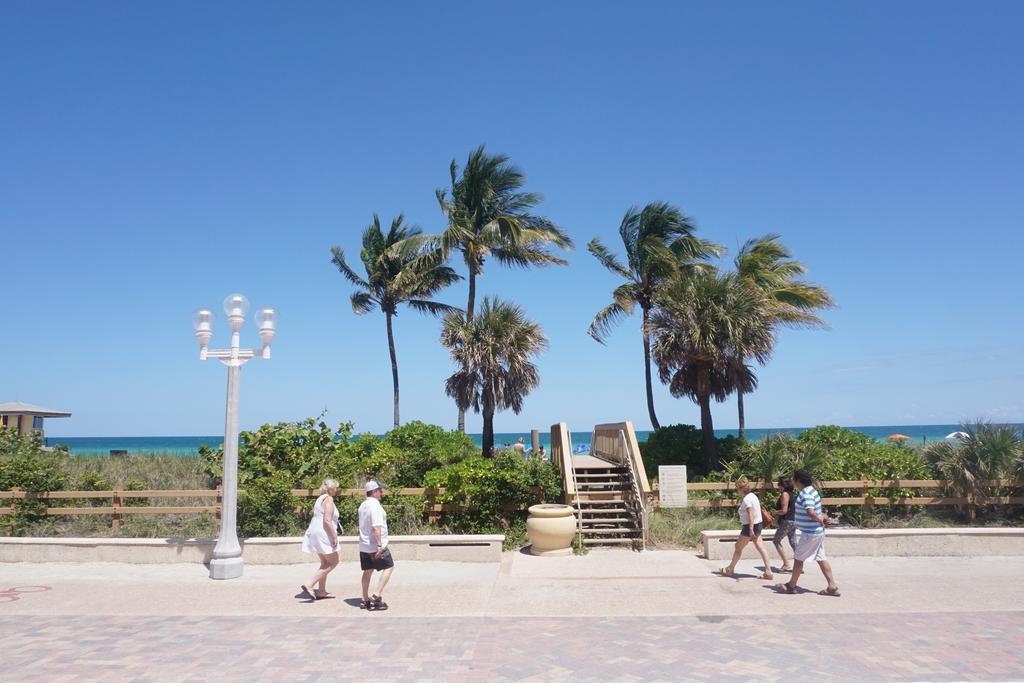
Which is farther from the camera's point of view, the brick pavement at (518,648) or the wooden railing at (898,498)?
the wooden railing at (898,498)

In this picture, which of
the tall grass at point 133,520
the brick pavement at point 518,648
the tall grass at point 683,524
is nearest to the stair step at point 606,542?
the tall grass at point 683,524

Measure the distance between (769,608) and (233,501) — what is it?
7.61 metres

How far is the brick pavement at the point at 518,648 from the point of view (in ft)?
18.3

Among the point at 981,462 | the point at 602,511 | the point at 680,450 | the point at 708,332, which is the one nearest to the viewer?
the point at 981,462

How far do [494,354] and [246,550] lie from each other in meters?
10.3

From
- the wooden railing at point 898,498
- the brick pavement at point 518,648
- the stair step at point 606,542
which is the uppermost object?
the wooden railing at point 898,498

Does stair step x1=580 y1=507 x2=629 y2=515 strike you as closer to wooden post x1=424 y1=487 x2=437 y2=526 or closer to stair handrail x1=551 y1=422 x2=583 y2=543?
stair handrail x1=551 y1=422 x2=583 y2=543

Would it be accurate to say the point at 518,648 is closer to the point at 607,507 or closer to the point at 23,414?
the point at 607,507

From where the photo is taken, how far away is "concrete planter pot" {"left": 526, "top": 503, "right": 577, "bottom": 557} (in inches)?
421

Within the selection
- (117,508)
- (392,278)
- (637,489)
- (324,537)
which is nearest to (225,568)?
(324,537)

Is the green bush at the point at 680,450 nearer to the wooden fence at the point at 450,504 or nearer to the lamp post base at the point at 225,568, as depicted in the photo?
the wooden fence at the point at 450,504

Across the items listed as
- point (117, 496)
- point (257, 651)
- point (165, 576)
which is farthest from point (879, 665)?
point (117, 496)

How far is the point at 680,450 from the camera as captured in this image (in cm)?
1855

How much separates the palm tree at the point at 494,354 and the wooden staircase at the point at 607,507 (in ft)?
16.5
